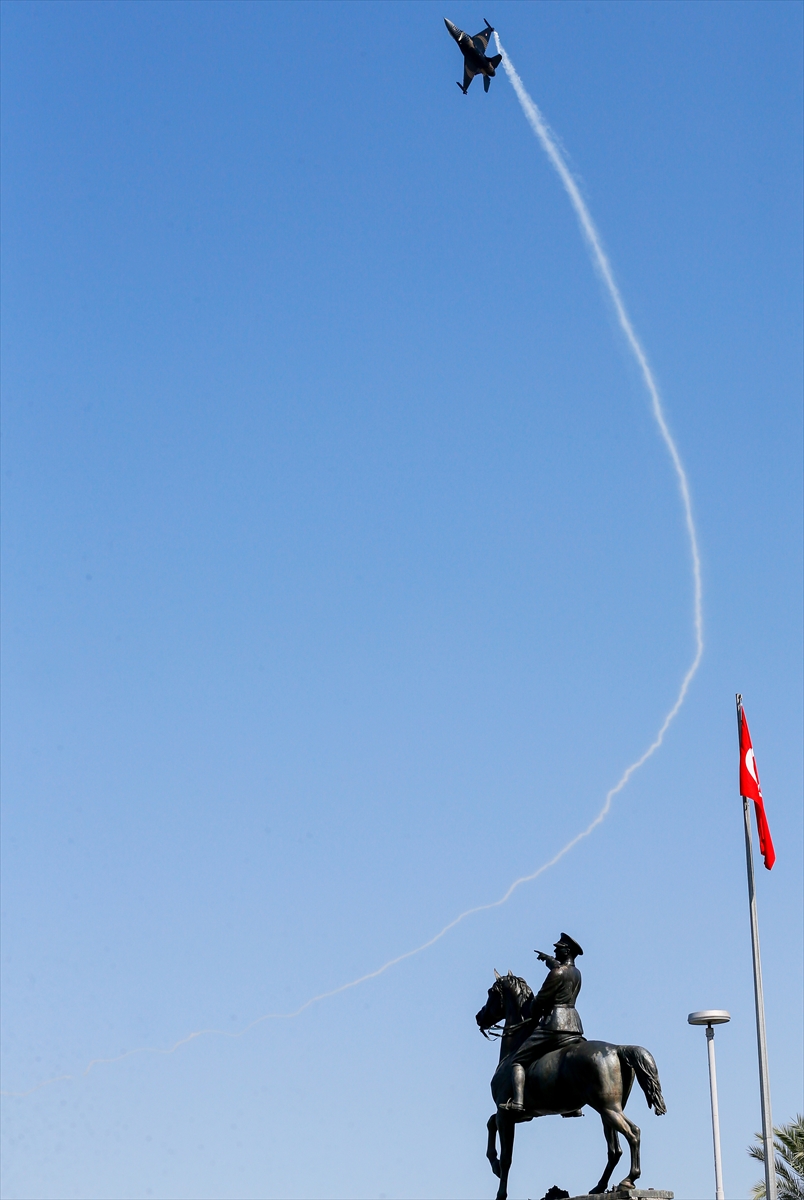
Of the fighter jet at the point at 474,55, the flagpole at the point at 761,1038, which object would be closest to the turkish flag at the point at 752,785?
the flagpole at the point at 761,1038

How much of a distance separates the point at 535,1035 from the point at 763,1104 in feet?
13.4

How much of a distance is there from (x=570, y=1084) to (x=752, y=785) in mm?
7039

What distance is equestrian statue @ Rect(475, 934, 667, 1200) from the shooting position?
72.9ft

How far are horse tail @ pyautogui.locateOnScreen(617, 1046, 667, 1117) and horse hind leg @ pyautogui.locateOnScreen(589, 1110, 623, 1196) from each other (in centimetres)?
66

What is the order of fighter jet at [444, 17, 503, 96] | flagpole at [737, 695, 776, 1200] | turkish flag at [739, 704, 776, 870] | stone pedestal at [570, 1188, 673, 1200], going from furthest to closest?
fighter jet at [444, 17, 503, 96] → turkish flag at [739, 704, 776, 870] → flagpole at [737, 695, 776, 1200] → stone pedestal at [570, 1188, 673, 1200]

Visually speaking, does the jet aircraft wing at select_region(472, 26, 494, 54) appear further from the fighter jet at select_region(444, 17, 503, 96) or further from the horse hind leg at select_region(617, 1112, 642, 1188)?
the horse hind leg at select_region(617, 1112, 642, 1188)

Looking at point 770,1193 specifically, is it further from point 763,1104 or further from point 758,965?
point 758,965

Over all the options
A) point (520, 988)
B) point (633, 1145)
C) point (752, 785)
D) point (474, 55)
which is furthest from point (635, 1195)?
point (474, 55)

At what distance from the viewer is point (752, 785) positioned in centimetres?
2747

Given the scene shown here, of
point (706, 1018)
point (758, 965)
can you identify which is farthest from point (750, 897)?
point (706, 1018)

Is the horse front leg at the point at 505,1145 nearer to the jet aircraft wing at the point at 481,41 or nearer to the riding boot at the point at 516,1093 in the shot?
the riding boot at the point at 516,1093

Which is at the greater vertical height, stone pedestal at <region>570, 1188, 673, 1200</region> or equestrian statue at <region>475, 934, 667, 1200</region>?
equestrian statue at <region>475, 934, 667, 1200</region>

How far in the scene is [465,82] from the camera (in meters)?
47.0

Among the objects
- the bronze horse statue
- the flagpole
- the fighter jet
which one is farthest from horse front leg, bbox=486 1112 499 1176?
the fighter jet
